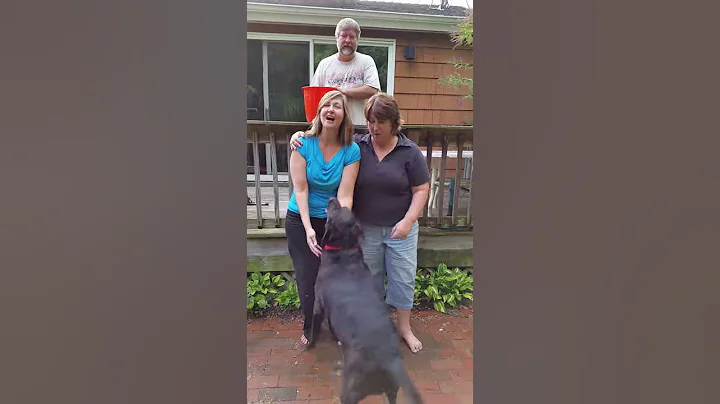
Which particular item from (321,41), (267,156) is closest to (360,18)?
(321,41)

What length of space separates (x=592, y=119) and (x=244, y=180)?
53cm

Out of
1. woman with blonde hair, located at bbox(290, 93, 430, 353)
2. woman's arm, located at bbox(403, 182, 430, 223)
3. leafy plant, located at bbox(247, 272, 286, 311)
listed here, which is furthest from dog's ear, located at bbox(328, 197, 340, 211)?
leafy plant, located at bbox(247, 272, 286, 311)

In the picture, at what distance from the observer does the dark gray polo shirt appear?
1.99 m

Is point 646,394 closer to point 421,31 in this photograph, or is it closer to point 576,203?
point 576,203

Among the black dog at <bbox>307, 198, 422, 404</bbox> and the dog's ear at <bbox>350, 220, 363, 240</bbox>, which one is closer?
the black dog at <bbox>307, 198, 422, 404</bbox>

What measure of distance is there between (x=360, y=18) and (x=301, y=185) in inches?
123

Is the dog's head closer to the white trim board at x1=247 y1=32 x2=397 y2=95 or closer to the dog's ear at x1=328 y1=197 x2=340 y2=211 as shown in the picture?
the dog's ear at x1=328 y1=197 x2=340 y2=211

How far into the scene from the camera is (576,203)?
652mm

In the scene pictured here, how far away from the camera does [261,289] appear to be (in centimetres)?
278

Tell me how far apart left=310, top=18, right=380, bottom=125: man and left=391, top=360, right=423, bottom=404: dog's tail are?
119 centimetres

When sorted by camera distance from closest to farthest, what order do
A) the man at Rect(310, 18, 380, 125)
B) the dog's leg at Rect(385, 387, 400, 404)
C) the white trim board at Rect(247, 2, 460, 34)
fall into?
the dog's leg at Rect(385, 387, 400, 404) < the man at Rect(310, 18, 380, 125) < the white trim board at Rect(247, 2, 460, 34)

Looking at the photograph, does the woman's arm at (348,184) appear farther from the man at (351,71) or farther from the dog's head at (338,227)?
the man at (351,71)

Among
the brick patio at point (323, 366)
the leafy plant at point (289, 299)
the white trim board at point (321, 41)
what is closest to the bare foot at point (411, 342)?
the brick patio at point (323, 366)

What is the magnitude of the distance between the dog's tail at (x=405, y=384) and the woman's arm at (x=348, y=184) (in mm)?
683
